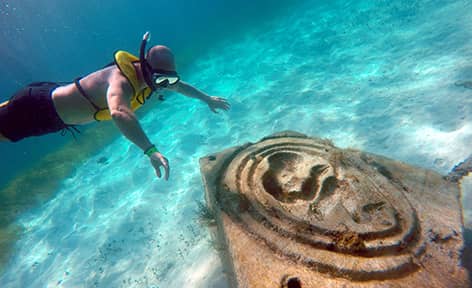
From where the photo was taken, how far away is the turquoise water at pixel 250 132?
6.30 metres

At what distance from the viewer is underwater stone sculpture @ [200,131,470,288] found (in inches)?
98.2

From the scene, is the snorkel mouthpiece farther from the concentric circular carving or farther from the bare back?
the concentric circular carving

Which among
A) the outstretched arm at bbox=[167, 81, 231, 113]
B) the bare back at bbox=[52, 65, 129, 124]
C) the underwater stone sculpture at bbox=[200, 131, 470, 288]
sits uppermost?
the outstretched arm at bbox=[167, 81, 231, 113]

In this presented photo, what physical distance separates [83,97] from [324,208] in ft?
13.5

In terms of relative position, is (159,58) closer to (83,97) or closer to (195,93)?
(83,97)

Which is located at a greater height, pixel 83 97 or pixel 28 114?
pixel 83 97

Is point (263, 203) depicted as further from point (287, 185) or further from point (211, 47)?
point (211, 47)

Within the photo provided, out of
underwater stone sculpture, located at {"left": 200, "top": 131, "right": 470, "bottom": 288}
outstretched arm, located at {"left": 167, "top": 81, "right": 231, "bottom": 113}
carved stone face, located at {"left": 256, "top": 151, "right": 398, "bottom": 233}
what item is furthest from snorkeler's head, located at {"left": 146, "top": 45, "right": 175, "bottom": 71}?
carved stone face, located at {"left": 256, "top": 151, "right": 398, "bottom": 233}

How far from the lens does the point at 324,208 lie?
3.32 meters

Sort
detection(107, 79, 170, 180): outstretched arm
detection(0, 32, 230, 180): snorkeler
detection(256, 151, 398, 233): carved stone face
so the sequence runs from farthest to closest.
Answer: detection(0, 32, 230, 180): snorkeler < detection(107, 79, 170, 180): outstretched arm < detection(256, 151, 398, 233): carved stone face

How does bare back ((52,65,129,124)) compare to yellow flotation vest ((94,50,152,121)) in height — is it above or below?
below

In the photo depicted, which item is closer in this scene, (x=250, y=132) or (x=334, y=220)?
(x=334, y=220)

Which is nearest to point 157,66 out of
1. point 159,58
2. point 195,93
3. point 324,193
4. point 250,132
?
point 159,58

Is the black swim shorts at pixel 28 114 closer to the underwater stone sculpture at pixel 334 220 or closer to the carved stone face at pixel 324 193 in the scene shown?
the underwater stone sculpture at pixel 334 220
